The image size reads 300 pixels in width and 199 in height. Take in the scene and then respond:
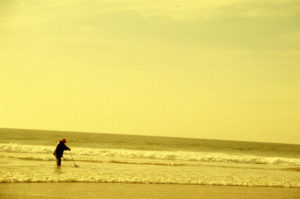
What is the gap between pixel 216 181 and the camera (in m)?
12.5

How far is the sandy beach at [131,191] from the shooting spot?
8.94 meters

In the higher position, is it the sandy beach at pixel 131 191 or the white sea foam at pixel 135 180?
the white sea foam at pixel 135 180

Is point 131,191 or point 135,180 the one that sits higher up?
point 135,180

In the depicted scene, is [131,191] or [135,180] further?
[135,180]

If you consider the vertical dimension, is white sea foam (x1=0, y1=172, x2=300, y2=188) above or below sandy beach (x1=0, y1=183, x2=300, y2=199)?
above

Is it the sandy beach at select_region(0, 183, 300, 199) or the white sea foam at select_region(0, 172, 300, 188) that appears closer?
the sandy beach at select_region(0, 183, 300, 199)

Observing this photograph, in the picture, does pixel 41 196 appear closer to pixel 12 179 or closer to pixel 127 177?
pixel 12 179

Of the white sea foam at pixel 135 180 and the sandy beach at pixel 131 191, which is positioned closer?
the sandy beach at pixel 131 191

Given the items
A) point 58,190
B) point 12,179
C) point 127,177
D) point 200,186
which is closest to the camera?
point 58,190

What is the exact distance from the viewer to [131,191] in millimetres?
9984

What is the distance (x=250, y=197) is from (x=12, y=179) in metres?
7.73

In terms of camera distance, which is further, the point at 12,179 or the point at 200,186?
the point at 200,186

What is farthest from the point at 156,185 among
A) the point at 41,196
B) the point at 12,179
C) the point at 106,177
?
the point at 12,179

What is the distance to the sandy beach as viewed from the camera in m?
8.94
